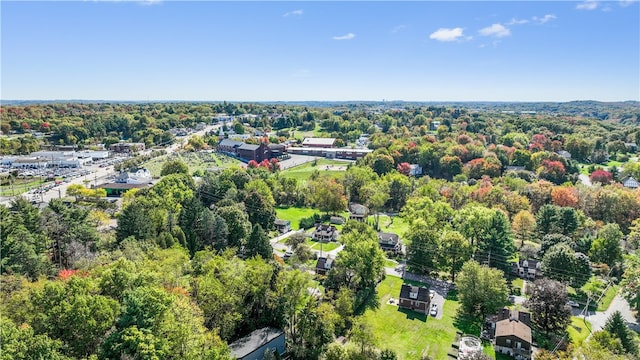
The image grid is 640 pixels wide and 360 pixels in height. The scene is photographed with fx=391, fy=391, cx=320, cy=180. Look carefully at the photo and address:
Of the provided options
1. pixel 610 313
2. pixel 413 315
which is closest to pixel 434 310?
pixel 413 315

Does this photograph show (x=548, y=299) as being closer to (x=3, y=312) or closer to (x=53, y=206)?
(x=3, y=312)

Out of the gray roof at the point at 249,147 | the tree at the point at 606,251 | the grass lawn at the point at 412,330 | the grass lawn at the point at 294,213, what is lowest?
the grass lawn at the point at 412,330

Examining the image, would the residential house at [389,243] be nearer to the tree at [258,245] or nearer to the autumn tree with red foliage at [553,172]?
the tree at [258,245]

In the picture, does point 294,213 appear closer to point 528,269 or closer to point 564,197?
point 528,269

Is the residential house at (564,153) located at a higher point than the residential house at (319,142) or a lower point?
lower

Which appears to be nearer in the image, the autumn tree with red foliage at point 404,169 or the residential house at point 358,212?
the residential house at point 358,212

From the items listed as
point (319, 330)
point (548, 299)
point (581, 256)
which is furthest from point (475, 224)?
point (319, 330)

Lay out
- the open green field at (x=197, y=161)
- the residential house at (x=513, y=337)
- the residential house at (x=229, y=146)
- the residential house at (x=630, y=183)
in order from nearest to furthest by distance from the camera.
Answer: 1. the residential house at (x=513, y=337)
2. the residential house at (x=630, y=183)
3. the open green field at (x=197, y=161)
4. the residential house at (x=229, y=146)

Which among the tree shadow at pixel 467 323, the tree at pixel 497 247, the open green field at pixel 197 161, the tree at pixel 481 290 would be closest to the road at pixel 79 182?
the open green field at pixel 197 161

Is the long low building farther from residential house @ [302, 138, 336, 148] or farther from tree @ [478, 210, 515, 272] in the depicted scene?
tree @ [478, 210, 515, 272]
